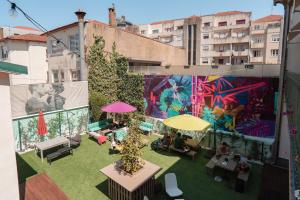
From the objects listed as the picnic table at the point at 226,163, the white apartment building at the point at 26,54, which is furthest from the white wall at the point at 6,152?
the white apartment building at the point at 26,54

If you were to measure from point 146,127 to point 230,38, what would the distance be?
1743 inches

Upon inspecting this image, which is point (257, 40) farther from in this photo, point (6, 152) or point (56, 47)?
point (6, 152)

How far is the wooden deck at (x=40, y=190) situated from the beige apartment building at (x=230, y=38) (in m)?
43.6

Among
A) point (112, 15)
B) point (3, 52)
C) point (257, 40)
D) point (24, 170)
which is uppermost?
point (257, 40)

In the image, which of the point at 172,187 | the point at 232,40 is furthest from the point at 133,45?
the point at 232,40

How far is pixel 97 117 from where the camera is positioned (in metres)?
16.2

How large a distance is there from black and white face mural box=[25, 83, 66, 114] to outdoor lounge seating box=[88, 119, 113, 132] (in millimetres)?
2461

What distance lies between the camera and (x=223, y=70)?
1750cm

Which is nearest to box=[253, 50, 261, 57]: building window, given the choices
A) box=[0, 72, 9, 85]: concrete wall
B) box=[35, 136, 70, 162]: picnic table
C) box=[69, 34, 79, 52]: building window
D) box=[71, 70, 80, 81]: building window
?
box=[71, 70, 80, 81]: building window

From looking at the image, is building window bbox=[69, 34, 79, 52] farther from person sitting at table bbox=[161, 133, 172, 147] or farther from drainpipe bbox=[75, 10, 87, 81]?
person sitting at table bbox=[161, 133, 172, 147]

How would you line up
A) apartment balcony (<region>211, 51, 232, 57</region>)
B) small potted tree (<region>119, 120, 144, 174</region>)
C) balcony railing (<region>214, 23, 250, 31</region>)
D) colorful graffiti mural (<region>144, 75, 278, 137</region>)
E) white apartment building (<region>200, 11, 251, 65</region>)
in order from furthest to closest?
apartment balcony (<region>211, 51, 232, 57</region>), white apartment building (<region>200, 11, 251, 65</region>), balcony railing (<region>214, 23, 250, 31</region>), colorful graffiti mural (<region>144, 75, 278, 137</region>), small potted tree (<region>119, 120, 144, 174</region>)

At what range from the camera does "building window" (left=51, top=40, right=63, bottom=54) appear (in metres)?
19.6

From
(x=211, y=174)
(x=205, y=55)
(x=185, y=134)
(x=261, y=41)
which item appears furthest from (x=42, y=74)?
(x=261, y=41)

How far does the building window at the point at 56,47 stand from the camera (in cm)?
1957
